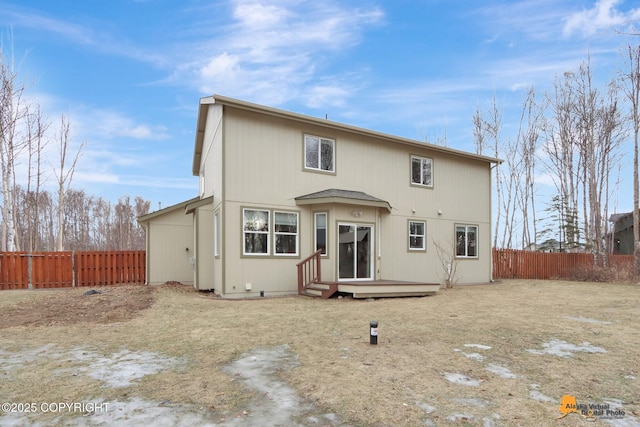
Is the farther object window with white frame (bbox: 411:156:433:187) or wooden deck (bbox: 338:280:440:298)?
window with white frame (bbox: 411:156:433:187)

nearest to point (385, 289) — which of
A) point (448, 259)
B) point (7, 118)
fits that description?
point (448, 259)

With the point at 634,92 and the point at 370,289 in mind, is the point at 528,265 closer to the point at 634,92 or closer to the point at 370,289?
the point at 634,92

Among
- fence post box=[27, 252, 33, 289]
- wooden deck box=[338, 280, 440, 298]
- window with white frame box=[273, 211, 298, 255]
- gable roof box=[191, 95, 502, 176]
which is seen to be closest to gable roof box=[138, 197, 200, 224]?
gable roof box=[191, 95, 502, 176]

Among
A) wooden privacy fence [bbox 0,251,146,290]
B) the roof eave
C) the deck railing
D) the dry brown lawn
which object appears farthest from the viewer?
wooden privacy fence [bbox 0,251,146,290]

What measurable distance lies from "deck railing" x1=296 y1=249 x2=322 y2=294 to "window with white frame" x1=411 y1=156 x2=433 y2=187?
5560 mm

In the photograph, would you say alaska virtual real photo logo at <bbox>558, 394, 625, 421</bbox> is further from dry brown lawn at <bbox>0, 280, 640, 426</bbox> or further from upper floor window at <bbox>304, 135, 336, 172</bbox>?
upper floor window at <bbox>304, 135, 336, 172</bbox>

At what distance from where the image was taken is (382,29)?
14852 mm

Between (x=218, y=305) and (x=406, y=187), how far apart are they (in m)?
8.43

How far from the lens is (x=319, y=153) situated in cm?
1320

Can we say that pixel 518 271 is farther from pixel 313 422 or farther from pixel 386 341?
pixel 313 422

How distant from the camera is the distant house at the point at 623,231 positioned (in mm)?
27344

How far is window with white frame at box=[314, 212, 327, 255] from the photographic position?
1262 cm

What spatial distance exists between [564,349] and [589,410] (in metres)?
2.32

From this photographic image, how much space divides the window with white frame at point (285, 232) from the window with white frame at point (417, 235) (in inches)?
192
